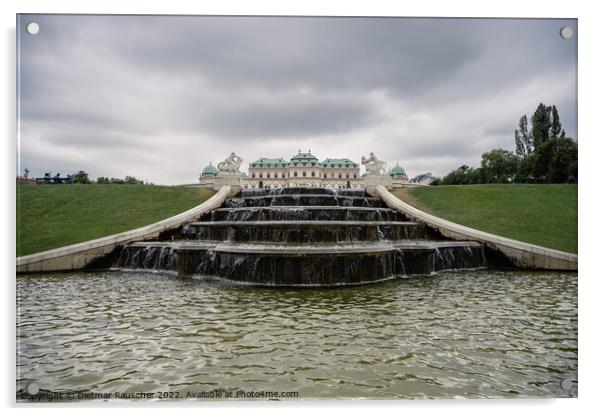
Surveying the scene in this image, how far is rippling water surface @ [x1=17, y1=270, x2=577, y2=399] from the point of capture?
366 centimetres

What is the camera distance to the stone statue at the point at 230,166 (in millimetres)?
20472

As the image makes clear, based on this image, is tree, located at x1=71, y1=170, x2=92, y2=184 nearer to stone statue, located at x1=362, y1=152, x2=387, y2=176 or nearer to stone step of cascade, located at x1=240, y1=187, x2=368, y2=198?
stone step of cascade, located at x1=240, y1=187, x2=368, y2=198

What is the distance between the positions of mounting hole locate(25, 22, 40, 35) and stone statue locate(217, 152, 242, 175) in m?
15.2

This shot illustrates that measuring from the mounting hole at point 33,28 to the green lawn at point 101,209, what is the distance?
4735 millimetres

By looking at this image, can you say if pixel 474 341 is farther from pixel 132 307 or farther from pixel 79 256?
pixel 79 256

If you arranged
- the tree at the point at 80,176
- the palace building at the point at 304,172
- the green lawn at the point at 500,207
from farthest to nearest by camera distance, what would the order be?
the palace building at the point at 304,172, the green lawn at the point at 500,207, the tree at the point at 80,176

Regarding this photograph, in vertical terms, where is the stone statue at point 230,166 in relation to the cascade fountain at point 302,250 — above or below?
above

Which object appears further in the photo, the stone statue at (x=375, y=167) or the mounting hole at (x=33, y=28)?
the stone statue at (x=375, y=167)

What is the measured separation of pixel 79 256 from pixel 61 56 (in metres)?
7.04

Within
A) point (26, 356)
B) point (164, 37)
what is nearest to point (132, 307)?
point (26, 356)

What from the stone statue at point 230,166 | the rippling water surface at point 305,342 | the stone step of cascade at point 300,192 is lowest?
the rippling water surface at point 305,342

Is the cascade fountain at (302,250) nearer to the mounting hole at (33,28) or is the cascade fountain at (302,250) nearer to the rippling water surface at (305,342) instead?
the rippling water surface at (305,342)

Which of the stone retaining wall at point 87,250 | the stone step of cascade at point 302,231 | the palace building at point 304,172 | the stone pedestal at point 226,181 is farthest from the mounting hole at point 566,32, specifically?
the palace building at point 304,172

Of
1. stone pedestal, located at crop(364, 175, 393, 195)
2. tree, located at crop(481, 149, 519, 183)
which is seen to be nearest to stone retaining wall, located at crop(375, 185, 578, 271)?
stone pedestal, located at crop(364, 175, 393, 195)
